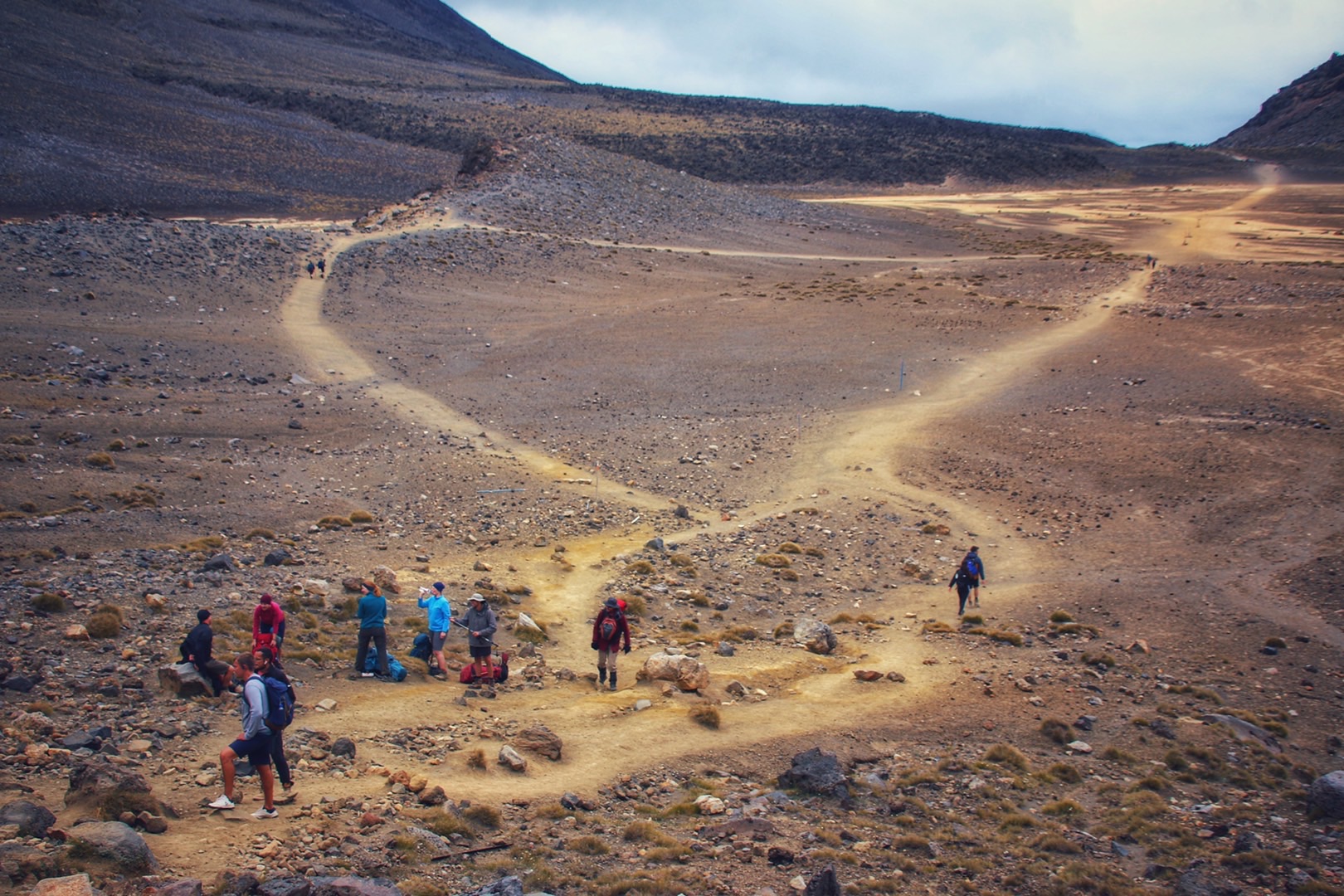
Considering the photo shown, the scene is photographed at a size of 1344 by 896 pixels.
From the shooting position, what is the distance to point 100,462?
1855 centimetres

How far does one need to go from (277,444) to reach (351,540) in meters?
7.16

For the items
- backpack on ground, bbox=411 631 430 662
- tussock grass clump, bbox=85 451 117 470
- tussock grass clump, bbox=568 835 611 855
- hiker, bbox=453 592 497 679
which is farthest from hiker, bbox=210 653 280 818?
tussock grass clump, bbox=85 451 117 470

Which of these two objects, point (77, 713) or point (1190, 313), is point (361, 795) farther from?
point (1190, 313)

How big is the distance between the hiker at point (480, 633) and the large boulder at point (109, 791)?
13.8 ft

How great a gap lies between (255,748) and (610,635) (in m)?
4.88

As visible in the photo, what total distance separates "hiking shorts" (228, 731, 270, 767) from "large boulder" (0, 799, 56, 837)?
50.5 inches

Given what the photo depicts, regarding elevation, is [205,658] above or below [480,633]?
above

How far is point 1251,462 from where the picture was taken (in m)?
22.8

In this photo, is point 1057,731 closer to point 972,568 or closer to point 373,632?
point 972,568

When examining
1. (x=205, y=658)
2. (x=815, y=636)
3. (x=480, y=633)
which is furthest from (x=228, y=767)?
(x=815, y=636)

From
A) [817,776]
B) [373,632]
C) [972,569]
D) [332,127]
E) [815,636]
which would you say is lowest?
[815,636]

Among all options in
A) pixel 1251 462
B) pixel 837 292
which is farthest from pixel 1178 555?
pixel 837 292

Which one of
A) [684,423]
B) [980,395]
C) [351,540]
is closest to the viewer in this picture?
[351,540]

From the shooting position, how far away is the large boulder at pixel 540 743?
31.7 ft
